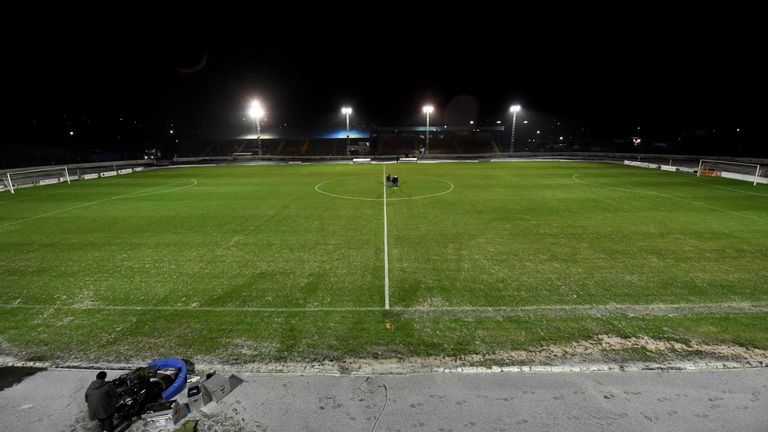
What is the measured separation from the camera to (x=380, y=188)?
27.2m

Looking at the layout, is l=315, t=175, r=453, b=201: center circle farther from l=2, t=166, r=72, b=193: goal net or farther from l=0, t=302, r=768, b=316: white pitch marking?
l=2, t=166, r=72, b=193: goal net

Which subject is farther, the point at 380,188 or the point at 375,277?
the point at 380,188

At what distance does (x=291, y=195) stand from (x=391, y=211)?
9.14 m

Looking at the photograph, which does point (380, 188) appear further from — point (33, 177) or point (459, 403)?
point (33, 177)

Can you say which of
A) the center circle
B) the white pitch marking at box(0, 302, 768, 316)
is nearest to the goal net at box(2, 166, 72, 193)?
the center circle

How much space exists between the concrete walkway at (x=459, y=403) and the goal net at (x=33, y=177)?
32841 millimetres

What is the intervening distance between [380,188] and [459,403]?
72.1ft

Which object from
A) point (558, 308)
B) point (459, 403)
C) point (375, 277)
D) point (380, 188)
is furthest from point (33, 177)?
point (558, 308)

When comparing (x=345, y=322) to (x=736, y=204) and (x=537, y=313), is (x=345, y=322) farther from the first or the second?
(x=736, y=204)

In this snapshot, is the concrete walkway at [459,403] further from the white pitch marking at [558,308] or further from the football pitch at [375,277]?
the white pitch marking at [558,308]

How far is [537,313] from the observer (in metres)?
8.73

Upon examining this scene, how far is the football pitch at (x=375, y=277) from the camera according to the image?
7.83 meters

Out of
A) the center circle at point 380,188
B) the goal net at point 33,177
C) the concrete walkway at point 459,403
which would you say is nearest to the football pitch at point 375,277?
the concrete walkway at point 459,403

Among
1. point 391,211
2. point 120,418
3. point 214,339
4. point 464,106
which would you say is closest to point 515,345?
point 214,339
